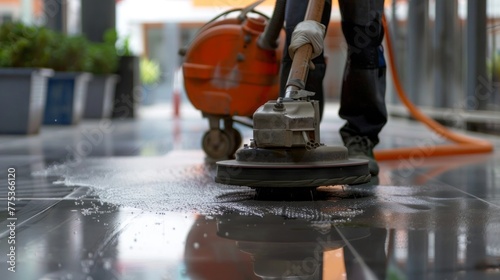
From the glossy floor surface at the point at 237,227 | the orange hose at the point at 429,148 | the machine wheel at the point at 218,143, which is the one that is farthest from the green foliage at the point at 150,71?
the glossy floor surface at the point at 237,227

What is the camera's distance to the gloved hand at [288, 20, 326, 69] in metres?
3.12

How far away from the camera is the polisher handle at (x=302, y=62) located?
3072 millimetres

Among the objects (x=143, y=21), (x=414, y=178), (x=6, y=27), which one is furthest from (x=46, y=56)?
(x=143, y=21)

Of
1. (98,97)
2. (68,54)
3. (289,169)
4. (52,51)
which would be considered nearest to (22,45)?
(52,51)

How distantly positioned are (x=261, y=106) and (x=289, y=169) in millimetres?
299

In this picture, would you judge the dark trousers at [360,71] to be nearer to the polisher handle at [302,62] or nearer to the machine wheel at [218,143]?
the polisher handle at [302,62]

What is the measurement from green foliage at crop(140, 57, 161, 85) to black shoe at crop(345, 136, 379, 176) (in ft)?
63.0

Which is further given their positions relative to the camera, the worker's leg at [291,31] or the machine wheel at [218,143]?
the machine wheel at [218,143]

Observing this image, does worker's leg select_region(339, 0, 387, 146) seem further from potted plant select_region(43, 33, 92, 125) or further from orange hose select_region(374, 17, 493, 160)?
potted plant select_region(43, 33, 92, 125)

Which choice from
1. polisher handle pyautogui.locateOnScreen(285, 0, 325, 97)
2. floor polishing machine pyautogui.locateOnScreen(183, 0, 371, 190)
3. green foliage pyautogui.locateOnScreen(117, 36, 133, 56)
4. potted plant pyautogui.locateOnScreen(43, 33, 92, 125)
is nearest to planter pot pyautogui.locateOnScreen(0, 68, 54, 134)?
potted plant pyautogui.locateOnScreen(43, 33, 92, 125)

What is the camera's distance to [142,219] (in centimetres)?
265

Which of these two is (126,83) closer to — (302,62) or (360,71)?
(360,71)

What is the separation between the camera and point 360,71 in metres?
3.87

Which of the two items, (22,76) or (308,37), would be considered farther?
(22,76)
